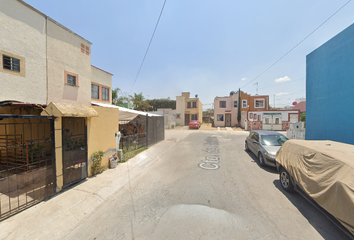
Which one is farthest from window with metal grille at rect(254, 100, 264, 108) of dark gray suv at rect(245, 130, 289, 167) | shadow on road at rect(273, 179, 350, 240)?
shadow on road at rect(273, 179, 350, 240)

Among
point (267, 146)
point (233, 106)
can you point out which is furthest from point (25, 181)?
point (233, 106)

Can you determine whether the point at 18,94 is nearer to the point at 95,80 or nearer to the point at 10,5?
the point at 10,5

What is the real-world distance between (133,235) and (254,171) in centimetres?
523

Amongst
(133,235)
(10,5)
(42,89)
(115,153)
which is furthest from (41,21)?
(133,235)

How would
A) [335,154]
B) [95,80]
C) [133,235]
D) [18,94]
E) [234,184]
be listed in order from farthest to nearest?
[95,80]
[18,94]
[234,184]
[335,154]
[133,235]

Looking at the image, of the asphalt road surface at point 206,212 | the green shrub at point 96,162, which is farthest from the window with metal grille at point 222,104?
the green shrub at point 96,162

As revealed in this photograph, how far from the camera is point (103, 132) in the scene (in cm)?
582

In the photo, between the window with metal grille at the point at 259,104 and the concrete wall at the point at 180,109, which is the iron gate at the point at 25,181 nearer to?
the concrete wall at the point at 180,109

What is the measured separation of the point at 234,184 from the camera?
4.84 metres

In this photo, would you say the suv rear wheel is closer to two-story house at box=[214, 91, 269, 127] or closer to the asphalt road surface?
the asphalt road surface

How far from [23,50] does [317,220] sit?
11023 millimetres

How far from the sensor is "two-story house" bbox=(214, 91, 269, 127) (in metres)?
26.6

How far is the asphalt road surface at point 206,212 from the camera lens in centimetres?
280

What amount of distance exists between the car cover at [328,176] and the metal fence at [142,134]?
7734 millimetres
